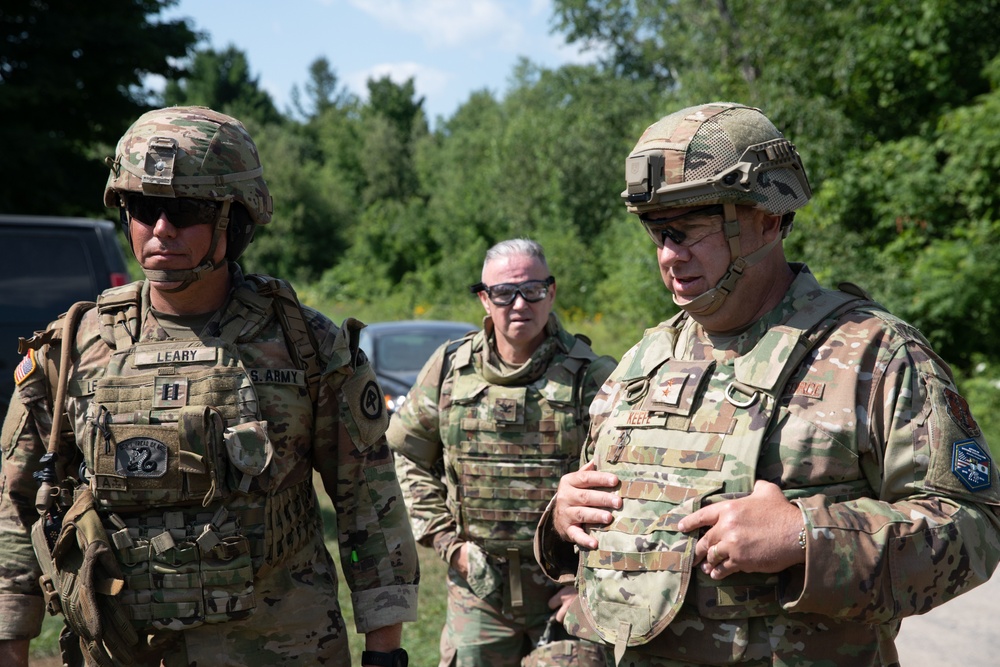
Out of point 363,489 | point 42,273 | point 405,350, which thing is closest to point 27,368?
point 363,489

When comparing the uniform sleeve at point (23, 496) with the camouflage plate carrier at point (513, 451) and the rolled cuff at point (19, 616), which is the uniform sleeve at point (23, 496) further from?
the camouflage plate carrier at point (513, 451)

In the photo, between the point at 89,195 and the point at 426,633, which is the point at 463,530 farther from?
the point at 89,195

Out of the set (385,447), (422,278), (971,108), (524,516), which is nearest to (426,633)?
(524,516)

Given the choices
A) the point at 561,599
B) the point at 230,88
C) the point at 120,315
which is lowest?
the point at 561,599

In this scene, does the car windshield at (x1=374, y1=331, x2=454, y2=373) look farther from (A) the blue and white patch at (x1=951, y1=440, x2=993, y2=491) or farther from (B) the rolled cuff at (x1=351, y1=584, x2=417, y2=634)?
(A) the blue and white patch at (x1=951, y1=440, x2=993, y2=491)

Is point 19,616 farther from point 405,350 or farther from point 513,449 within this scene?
point 405,350

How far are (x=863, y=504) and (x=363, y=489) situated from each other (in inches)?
53.8

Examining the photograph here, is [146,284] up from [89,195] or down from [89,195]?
down

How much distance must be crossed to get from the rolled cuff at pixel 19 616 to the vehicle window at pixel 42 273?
4.82 metres

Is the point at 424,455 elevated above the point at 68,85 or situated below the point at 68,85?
below

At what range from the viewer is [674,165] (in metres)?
2.33

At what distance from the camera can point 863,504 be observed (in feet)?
6.76

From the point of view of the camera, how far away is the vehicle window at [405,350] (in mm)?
10297

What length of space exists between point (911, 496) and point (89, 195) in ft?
50.3
